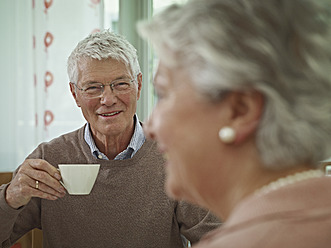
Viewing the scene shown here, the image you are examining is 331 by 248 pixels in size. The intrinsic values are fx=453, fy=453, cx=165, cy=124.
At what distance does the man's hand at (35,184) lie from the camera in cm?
140

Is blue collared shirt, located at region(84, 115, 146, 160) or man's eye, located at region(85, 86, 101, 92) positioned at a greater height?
man's eye, located at region(85, 86, 101, 92)

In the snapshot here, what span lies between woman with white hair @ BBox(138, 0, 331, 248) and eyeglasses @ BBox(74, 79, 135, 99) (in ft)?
3.37

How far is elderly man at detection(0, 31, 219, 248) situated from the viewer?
1.60 m

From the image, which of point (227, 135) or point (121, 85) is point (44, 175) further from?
point (227, 135)

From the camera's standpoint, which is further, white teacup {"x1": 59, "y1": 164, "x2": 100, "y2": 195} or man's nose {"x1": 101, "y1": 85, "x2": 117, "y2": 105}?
man's nose {"x1": 101, "y1": 85, "x2": 117, "y2": 105}

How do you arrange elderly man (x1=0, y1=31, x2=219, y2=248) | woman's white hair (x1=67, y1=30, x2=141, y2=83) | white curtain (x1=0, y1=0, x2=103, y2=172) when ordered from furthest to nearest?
white curtain (x1=0, y1=0, x2=103, y2=172), woman's white hair (x1=67, y1=30, x2=141, y2=83), elderly man (x1=0, y1=31, x2=219, y2=248)

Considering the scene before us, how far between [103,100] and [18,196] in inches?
19.3

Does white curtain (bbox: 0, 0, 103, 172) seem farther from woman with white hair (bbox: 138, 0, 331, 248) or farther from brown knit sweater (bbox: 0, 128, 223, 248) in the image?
woman with white hair (bbox: 138, 0, 331, 248)

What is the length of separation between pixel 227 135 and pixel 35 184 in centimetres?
94

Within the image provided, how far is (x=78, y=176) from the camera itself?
4.41 feet

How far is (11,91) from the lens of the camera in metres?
2.53

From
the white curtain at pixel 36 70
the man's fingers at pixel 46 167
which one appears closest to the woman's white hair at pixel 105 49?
the man's fingers at pixel 46 167

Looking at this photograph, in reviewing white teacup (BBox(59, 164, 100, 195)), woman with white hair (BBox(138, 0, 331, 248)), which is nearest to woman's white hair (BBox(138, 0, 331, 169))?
woman with white hair (BBox(138, 0, 331, 248))

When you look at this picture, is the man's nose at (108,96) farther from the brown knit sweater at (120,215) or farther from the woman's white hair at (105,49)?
the brown knit sweater at (120,215)
